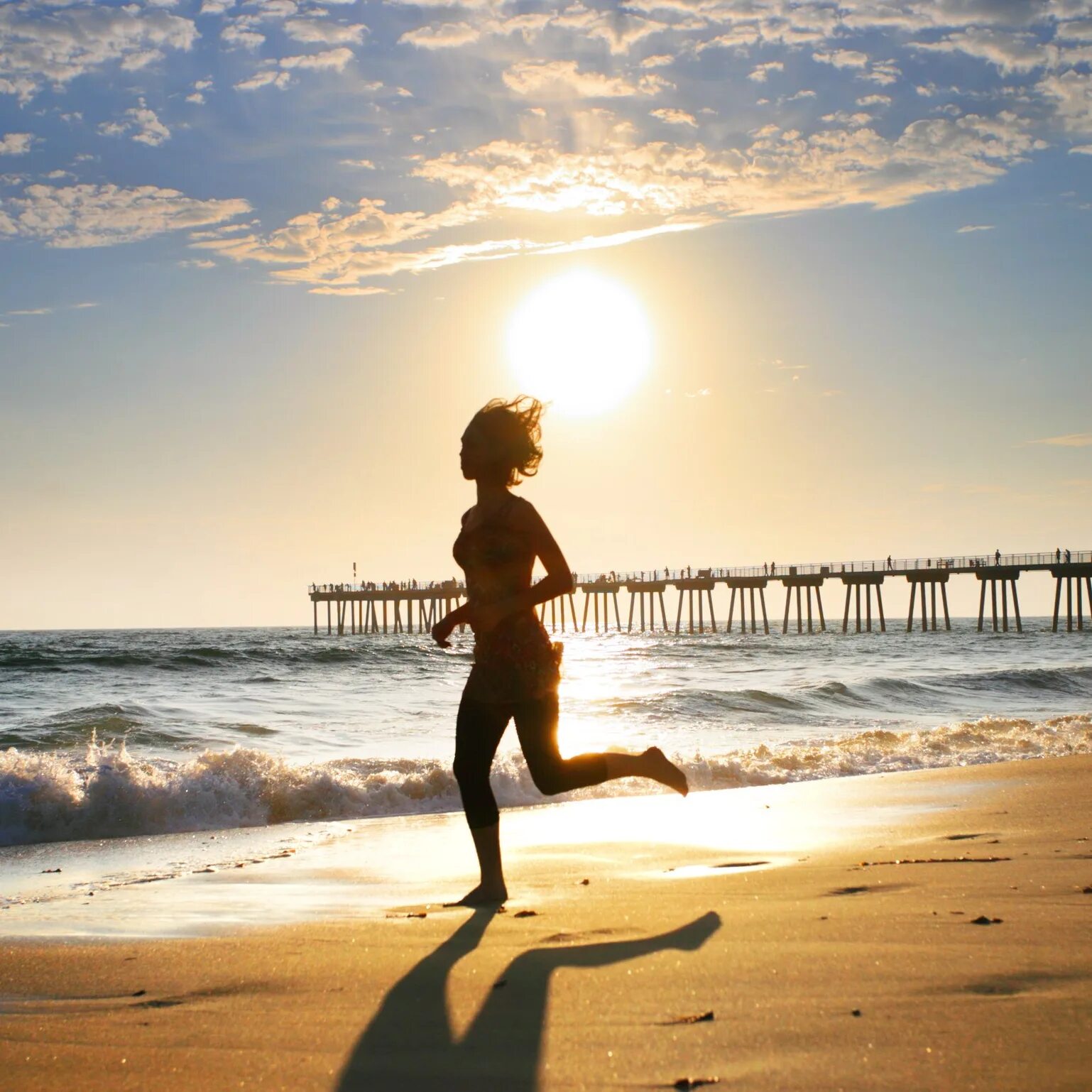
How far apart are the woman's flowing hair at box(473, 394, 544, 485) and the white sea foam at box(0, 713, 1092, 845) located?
442 cm

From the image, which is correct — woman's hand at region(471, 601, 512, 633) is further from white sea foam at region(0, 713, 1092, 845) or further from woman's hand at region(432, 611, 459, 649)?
white sea foam at region(0, 713, 1092, 845)

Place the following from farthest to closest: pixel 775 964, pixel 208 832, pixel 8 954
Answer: pixel 208 832, pixel 8 954, pixel 775 964

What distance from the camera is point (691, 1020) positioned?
79.8 inches

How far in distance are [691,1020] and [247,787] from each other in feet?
20.3

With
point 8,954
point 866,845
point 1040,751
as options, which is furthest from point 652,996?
point 1040,751

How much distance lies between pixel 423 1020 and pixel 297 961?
66cm

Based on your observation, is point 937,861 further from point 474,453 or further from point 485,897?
point 474,453

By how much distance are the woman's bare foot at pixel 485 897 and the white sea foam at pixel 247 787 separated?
13.5ft

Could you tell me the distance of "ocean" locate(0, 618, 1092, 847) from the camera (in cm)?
739

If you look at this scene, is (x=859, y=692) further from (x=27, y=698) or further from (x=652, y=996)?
(x=652, y=996)

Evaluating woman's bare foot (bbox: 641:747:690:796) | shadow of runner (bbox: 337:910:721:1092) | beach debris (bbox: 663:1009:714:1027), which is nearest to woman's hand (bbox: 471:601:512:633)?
woman's bare foot (bbox: 641:747:690:796)

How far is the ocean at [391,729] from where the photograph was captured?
7.39m

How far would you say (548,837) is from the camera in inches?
225

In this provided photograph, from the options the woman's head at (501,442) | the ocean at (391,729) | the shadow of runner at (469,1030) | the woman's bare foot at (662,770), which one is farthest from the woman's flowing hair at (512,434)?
the ocean at (391,729)
